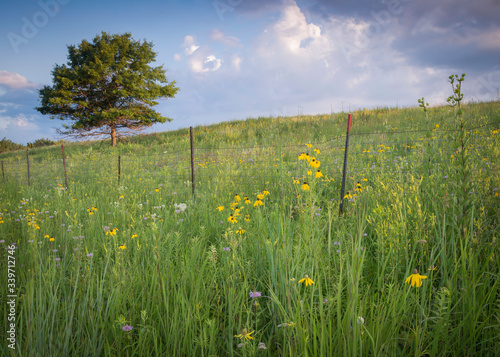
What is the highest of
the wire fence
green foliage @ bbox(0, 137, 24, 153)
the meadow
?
green foliage @ bbox(0, 137, 24, 153)

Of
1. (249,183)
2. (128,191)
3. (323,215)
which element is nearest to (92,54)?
(128,191)

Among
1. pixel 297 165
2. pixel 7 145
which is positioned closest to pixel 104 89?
pixel 297 165

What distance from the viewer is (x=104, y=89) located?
22.4 meters

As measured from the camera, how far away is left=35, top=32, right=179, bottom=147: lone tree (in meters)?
21.0

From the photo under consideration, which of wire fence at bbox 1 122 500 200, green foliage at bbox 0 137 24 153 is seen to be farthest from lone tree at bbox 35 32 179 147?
green foliage at bbox 0 137 24 153

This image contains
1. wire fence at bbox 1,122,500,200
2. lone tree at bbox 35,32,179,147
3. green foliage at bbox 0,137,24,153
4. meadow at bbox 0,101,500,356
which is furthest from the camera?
green foliage at bbox 0,137,24,153

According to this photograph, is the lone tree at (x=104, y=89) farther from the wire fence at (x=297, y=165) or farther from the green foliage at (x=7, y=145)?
the green foliage at (x=7, y=145)

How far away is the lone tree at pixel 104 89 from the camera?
829 inches

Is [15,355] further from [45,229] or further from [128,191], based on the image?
[128,191]

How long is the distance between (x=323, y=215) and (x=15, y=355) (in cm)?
284

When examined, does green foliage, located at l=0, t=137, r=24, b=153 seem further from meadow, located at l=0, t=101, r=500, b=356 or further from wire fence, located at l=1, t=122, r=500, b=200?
meadow, located at l=0, t=101, r=500, b=356

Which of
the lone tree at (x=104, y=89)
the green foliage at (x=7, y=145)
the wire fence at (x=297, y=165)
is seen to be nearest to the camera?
the wire fence at (x=297, y=165)

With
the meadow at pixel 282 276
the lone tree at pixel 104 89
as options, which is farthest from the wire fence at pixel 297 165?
the lone tree at pixel 104 89

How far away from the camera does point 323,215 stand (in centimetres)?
313
